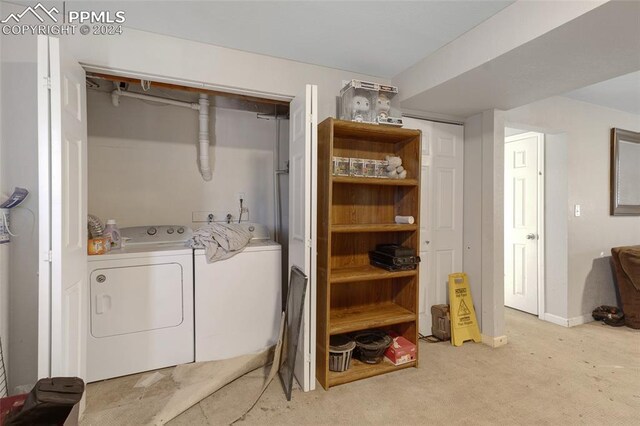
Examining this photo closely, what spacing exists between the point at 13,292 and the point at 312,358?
1834 mm

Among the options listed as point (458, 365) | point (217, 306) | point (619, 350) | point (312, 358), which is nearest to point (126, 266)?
point (217, 306)

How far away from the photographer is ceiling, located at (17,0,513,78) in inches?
66.4

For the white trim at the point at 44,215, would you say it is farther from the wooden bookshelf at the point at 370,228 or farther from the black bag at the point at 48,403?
the wooden bookshelf at the point at 370,228

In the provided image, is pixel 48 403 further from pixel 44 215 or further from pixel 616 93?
pixel 616 93

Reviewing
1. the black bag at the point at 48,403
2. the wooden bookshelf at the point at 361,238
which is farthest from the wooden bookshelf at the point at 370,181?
the black bag at the point at 48,403

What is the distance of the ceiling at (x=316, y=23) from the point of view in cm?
169

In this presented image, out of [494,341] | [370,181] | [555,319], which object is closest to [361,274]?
[370,181]

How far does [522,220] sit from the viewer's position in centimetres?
356

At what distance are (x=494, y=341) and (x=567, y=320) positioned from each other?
1.16 m

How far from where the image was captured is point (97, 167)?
2.46 meters

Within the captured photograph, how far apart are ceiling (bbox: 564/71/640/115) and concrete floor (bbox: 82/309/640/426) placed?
242 centimetres

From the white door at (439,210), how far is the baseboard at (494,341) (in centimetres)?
45

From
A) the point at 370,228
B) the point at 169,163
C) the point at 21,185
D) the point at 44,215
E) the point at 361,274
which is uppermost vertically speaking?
the point at 169,163

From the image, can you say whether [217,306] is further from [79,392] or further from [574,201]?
[574,201]
